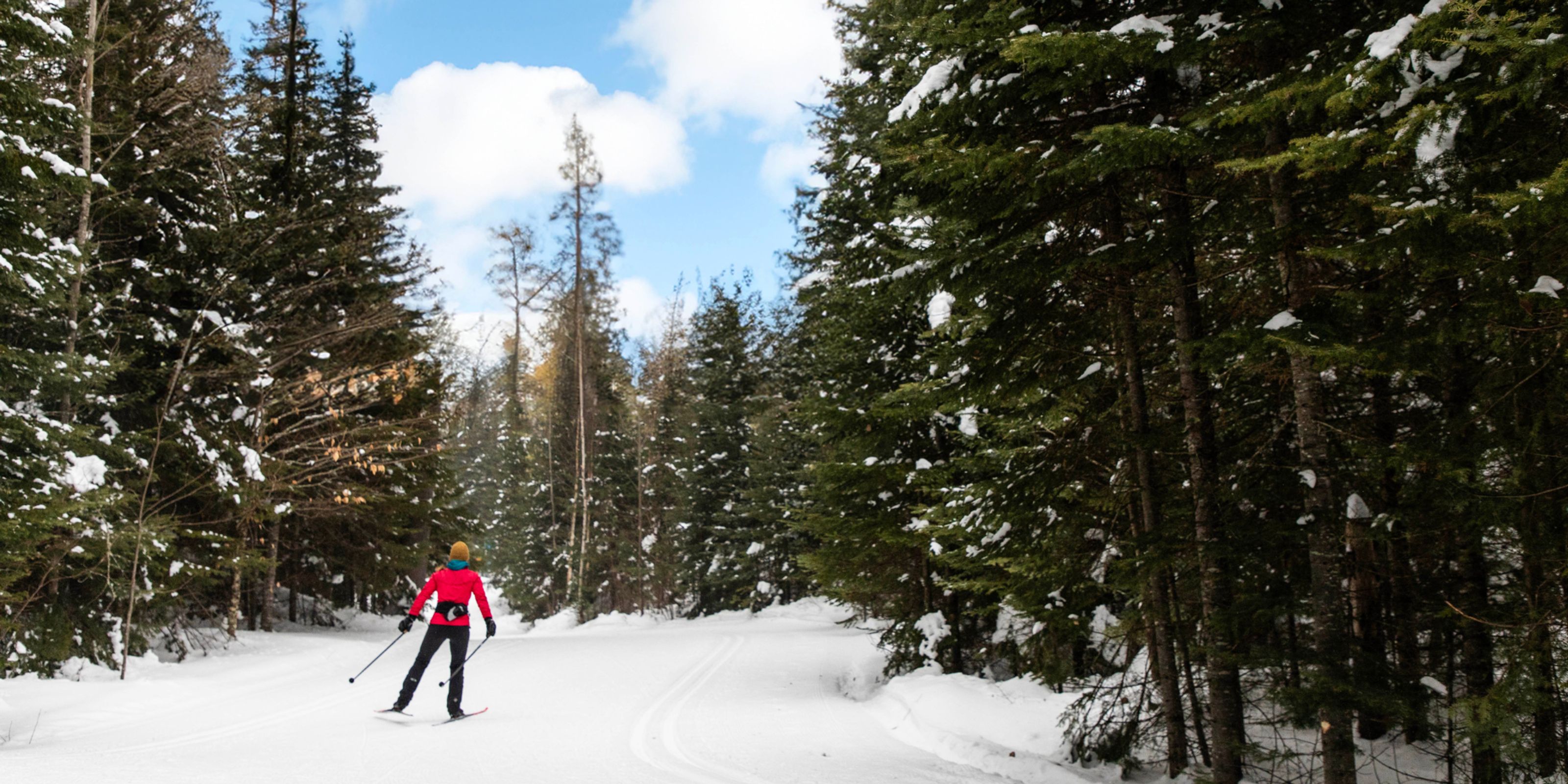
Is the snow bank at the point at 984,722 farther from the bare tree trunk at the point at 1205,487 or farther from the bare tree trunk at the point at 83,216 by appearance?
the bare tree trunk at the point at 83,216

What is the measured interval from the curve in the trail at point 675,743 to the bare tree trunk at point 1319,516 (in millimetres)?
4149

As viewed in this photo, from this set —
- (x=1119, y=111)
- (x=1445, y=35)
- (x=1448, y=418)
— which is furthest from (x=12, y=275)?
(x=1448, y=418)

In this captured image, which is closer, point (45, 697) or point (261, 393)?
point (45, 697)

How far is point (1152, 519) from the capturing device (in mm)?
6984

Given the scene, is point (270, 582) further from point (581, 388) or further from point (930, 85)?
point (930, 85)

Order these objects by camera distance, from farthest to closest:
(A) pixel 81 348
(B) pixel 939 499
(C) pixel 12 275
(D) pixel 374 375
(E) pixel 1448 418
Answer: (D) pixel 374 375 < (A) pixel 81 348 < (B) pixel 939 499 < (C) pixel 12 275 < (E) pixel 1448 418

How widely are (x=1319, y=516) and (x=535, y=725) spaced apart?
7.97 m

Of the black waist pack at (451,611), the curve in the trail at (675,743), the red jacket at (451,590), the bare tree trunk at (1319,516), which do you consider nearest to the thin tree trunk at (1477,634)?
the bare tree trunk at (1319,516)

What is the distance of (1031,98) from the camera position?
270 inches

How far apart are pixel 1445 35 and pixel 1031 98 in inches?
124

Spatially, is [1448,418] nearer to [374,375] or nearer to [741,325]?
[374,375]

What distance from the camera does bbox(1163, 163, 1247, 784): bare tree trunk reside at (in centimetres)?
614

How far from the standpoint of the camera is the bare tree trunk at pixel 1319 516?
5.18 m

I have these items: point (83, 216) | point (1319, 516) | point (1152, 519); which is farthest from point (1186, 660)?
point (83, 216)
